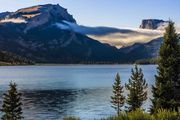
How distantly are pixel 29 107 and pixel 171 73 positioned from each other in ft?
374

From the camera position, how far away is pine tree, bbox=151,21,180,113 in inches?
1997

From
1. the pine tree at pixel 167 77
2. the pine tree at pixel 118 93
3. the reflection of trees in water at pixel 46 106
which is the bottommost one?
the reflection of trees in water at pixel 46 106

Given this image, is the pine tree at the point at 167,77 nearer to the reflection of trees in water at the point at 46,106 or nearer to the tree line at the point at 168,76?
the tree line at the point at 168,76

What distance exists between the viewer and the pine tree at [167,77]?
50.7 m

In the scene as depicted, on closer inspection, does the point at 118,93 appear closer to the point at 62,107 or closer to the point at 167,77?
the point at 62,107

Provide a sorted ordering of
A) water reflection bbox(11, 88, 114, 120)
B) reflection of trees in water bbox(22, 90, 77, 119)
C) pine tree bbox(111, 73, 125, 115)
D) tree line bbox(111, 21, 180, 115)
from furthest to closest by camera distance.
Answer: reflection of trees in water bbox(22, 90, 77, 119)
water reflection bbox(11, 88, 114, 120)
pine tree bbox(111, 73, 125, 115)
tree line bbox(111, 21, 180, 115)

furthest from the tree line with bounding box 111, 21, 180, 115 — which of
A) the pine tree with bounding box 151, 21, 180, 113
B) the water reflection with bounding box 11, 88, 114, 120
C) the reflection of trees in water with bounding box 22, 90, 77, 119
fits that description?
the reflection of trees in water with bounding box 22, 90, 77, 119

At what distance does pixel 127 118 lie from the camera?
31719mm

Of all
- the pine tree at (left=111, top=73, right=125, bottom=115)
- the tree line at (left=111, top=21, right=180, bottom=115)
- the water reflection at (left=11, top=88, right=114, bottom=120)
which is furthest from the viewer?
the water reflection at (left=11, top=88, right=114, bottom=120)

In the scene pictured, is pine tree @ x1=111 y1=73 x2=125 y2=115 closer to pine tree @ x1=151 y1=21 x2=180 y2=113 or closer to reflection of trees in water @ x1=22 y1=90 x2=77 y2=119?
reflection of trees in water @ x1=22 y1=90 x2=77 y2=119

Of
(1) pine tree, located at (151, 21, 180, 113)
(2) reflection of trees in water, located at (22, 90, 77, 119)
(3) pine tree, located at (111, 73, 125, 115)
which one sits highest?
(1) pine tree, located at (151, 21, 180, 113)

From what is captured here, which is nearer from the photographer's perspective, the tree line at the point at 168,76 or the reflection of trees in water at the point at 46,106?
the tree line at the point at 168,76

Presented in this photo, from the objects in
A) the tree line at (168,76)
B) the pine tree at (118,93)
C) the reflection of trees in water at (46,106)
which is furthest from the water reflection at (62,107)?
the tree line at (168,76)

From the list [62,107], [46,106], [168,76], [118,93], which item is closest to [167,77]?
[168,76]
